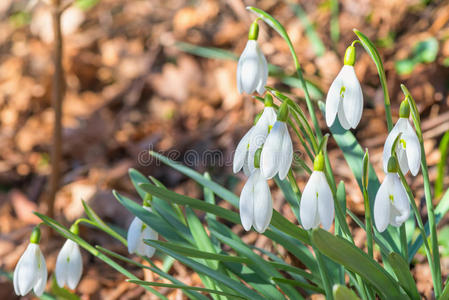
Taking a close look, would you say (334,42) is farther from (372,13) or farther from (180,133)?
(180,133)

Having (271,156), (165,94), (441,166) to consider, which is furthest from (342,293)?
(165,94)

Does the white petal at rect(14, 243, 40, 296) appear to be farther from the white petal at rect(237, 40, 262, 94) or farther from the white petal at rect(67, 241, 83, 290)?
the white petal at rect(237, 40, 262, 94)

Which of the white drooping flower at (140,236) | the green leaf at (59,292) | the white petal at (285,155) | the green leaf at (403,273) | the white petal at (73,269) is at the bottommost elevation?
the green leaf at (59,292)

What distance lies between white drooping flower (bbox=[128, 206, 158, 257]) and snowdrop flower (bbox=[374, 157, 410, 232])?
1.96ft

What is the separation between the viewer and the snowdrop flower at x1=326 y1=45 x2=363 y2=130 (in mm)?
1021

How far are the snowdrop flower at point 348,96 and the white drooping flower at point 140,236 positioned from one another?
1.86 feet

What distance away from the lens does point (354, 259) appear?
3.11 feet

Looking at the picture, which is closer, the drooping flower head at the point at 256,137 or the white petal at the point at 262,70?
the drooping flower head at the point at 256,137

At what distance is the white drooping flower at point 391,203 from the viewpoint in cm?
94

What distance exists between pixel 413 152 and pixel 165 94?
7.76ft

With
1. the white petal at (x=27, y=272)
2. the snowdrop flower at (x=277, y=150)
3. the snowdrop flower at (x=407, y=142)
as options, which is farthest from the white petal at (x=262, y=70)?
the white petal at (x=27, y=272)

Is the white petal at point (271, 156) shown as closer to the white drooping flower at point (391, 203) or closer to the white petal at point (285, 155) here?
the white petal at point (285, 155)

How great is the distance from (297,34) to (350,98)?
7.29 feet

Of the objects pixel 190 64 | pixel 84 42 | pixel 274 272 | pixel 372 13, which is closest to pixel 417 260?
pixel 274 272
